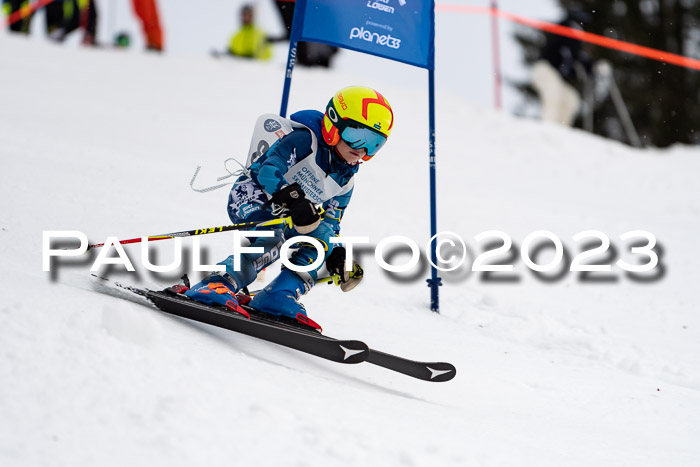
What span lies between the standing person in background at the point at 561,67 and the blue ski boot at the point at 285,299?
11.2 m

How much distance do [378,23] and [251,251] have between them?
2.13m

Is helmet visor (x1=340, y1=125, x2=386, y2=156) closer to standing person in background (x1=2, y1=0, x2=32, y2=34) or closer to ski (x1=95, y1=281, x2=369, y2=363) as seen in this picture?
ski (x1=95, y1=281, x2=369, y2=363)

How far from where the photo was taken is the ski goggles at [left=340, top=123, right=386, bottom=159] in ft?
13.3

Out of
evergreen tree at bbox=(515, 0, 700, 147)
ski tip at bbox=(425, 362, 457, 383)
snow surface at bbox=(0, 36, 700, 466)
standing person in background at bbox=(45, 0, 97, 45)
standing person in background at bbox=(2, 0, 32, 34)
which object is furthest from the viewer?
evergreen tree at bbox=(515, 0, 700, 147)

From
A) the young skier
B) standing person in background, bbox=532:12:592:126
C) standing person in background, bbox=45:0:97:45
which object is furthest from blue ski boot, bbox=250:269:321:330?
standing person in background, bbox=45:0:97:45

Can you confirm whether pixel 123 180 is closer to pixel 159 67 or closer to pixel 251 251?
pixel 251 251

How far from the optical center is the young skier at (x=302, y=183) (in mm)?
3965

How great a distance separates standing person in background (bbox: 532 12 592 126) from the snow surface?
133 cm

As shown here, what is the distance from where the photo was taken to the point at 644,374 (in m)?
5.04

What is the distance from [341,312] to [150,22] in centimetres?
1116

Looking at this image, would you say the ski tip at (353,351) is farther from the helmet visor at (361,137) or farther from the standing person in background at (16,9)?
the standing person in background at (16,9)

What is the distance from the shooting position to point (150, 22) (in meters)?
14.7

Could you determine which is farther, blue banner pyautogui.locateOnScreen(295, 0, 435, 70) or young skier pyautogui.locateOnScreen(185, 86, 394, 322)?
blue banner pyautogui.locateOnScreen(295, 0, 435, 70)

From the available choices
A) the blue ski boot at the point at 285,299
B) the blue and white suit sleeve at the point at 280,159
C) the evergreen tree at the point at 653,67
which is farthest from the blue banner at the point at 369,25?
the evergreen tree at the point at 653,67
